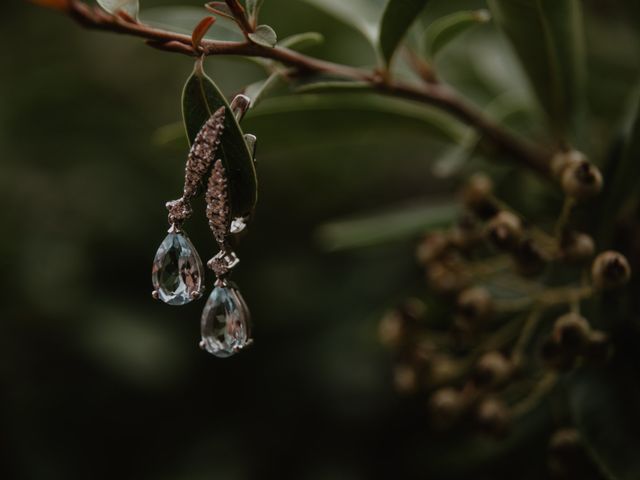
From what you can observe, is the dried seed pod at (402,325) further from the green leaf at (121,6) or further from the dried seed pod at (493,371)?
the green leaf at (121,6)

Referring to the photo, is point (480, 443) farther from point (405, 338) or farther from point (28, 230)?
point (28, 230)

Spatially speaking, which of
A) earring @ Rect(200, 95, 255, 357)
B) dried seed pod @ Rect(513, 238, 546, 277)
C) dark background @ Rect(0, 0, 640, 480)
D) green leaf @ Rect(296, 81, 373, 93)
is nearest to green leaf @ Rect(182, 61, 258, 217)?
earring @ Rect(200, 95, 255, 357)

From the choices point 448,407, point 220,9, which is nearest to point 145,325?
point 448,407

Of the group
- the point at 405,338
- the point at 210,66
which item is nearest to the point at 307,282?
the point at 210,66

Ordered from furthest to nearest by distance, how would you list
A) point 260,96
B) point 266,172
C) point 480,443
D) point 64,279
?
1. point 266,172
2. point 64,279
3. point 480,443
4. point 260,96

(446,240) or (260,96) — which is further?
(446,240)

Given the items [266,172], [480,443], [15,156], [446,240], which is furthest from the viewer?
[266,172]

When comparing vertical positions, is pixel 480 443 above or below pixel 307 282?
above
